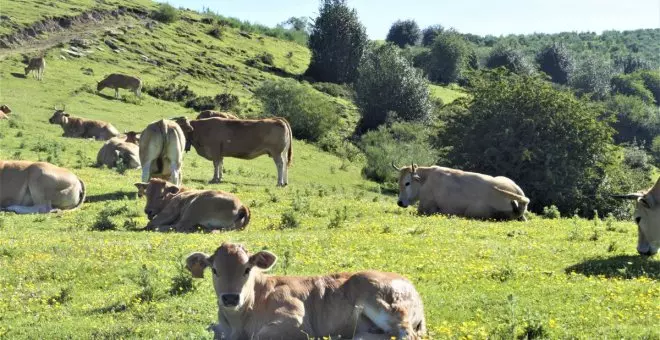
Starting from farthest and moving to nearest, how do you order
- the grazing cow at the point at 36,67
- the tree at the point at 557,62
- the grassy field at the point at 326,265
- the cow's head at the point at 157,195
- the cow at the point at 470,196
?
the tree at the point at 557,62
the grazing cow at the point at 36,67
the cow at the point at 470,196
the cow's head at the point at 157,195
the grassy field at the point at 326,265

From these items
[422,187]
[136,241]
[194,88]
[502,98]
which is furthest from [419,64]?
[136,241]

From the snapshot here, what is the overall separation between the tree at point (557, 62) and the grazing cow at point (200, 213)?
463ft

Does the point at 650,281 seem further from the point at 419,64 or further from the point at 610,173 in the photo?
the point at 419,64

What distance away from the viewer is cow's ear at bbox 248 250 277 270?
361 inches

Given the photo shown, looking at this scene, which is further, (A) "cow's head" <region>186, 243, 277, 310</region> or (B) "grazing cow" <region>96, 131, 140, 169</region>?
(B) "grazing cow" <region>96, 131, 140, 169</region>

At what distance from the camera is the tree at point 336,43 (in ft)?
349

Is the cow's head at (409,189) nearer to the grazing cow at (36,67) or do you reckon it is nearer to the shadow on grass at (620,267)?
the shadow on grass at (620,267)

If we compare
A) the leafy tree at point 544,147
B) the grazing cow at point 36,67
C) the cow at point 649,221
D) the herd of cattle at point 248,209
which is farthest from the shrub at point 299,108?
the cow at point 649,221

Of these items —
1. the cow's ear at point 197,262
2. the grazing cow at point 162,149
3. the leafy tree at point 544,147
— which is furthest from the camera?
the leafy tree at point 544,147

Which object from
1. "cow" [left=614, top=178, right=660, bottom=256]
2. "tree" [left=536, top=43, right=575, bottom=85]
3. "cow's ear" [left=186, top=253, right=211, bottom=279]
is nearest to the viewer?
"cow's ear" [left=186, top=253, right=211, bottom=279]

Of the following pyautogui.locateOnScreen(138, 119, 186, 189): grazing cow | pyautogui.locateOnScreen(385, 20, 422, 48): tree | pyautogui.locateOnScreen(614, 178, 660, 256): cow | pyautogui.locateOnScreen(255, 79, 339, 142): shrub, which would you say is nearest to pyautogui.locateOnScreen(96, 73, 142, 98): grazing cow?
pyautogui.locateOnScreen(255, 79, 339, 142): shrub

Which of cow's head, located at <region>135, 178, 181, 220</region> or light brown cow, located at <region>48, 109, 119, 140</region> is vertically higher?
cow's head, located at <region>135, 178, 181, 220</region>

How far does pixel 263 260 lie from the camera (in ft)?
30.1

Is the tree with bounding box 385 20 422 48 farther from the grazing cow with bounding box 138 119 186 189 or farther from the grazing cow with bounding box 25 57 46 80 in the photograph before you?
the grazing cow with bounding box 138 119 186 189
